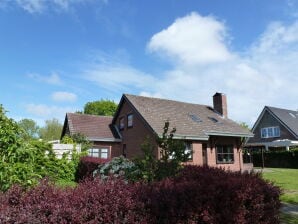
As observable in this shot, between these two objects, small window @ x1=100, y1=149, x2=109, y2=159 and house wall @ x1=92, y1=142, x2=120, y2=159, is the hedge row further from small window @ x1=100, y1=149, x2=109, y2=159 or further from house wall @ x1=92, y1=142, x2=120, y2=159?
house wall @ x1=92, y1=142, x2=120, y2=159

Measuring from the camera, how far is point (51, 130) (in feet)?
191

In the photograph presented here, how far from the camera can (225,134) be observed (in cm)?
2641

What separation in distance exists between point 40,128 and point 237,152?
157 ft

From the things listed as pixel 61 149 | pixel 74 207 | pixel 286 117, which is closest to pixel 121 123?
pixel 61 149

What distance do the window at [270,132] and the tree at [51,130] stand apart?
117 feet

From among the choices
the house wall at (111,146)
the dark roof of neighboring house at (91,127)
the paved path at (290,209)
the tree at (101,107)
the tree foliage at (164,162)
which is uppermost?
the tree at (101,107)

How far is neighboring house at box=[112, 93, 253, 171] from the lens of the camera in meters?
24.7

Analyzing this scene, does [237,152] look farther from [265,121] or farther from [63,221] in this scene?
[63,221]

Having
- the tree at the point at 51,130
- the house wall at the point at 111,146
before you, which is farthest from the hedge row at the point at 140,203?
the tree at the point at 51,130

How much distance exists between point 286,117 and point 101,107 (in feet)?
117

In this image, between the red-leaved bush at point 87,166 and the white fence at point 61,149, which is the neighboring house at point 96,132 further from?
the red-leaved bush at point 87,166

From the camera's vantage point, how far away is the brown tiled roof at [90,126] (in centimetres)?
2761

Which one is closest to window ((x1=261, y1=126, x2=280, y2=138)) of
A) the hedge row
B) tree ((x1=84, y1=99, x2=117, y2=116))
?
tree ((x1=84, y1=99, x2=117, y2=116))

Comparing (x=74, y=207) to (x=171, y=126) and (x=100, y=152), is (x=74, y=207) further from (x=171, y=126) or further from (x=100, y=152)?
(x=100, y=152)
